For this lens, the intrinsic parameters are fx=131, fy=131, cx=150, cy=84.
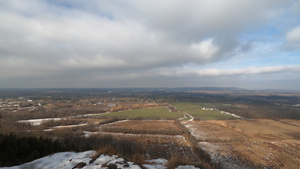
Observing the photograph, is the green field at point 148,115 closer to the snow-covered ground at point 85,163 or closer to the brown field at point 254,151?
the brown field at point 254,151

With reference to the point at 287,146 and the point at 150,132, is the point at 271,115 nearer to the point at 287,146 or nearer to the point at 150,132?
the point at 287,146

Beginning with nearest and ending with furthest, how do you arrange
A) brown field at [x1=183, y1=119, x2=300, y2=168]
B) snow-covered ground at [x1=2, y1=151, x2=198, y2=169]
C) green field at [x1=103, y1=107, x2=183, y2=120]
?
snow-covered ground at [x1=2, y1=151, x2=198, y2=169] → brown field at [x1=183, y1=119, x2=300, y2=168] → green field at [x1=103, y1=107, x2=183, y2=120]

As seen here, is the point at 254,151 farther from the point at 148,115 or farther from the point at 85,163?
the point at 148,115

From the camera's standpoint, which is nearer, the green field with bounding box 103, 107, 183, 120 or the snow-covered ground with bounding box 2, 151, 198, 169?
the snow-covered ground with bounding box 2, 151, 198, 169

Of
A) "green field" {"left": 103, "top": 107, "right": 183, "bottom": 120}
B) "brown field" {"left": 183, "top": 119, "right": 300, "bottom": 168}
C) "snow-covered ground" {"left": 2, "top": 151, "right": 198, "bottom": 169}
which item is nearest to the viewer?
"snow-covered ground" {"left": 2, "top": 151, "right": 198, "bottom": 169}

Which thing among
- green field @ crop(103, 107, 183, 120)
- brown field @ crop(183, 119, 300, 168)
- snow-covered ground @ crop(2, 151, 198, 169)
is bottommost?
green field @ crop(103, 107, 183, 120)

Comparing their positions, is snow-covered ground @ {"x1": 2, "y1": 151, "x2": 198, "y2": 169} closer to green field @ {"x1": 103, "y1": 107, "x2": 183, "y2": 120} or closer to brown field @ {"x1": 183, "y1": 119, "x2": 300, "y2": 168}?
brown field @ {"x1": 183, "y1": 119, "x2": 300, "y2": 168}

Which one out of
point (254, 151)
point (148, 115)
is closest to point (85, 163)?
point (254, 151)

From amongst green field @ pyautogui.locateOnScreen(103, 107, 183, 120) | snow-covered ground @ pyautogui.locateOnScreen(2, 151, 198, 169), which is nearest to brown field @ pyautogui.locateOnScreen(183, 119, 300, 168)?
snow-covered ground @ pyautogui.locateOnScreen(2, 151, 198, 169)

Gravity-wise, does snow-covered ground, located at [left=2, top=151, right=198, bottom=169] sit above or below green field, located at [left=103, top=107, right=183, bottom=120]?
above

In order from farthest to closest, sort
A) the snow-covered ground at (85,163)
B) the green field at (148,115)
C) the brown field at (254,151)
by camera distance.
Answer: the green field at (148,115) < the brown field at (254,151) < the snow-covered ground at (85,163)

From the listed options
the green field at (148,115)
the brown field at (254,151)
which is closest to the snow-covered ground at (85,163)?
the brown field at (254,151)
